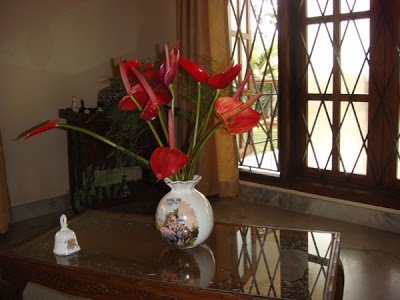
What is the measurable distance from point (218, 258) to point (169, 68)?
66 cm

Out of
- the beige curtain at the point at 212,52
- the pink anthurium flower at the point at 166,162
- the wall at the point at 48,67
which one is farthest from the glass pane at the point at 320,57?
the pink anthurium flower at the point at 166,162

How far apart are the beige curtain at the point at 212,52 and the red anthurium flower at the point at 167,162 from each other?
1.89 m

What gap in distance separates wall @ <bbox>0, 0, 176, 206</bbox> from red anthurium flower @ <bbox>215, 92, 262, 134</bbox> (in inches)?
82.5

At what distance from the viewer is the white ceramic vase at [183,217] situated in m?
1.65

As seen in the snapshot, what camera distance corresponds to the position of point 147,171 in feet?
12.3

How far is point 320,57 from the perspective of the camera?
3252mm

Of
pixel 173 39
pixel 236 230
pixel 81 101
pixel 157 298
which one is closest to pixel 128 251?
pixel 157 298

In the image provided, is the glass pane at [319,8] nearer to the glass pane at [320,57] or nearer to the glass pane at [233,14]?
the glass pane at [320,57]

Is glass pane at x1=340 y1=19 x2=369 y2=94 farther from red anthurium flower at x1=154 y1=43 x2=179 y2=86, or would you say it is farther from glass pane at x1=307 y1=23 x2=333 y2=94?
red anthurium flower at x1=154 y1=43 x2=179 y2=86

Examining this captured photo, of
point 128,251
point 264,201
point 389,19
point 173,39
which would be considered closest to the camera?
point 128,251

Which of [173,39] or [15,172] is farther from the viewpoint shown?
[173,39]

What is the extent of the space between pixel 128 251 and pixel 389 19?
2105mm

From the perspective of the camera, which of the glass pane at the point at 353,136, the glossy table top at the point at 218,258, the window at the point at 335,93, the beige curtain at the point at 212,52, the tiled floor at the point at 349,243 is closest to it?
the glossy table top at the point at 218,258

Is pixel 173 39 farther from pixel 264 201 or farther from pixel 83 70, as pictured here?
pixel 264 201
